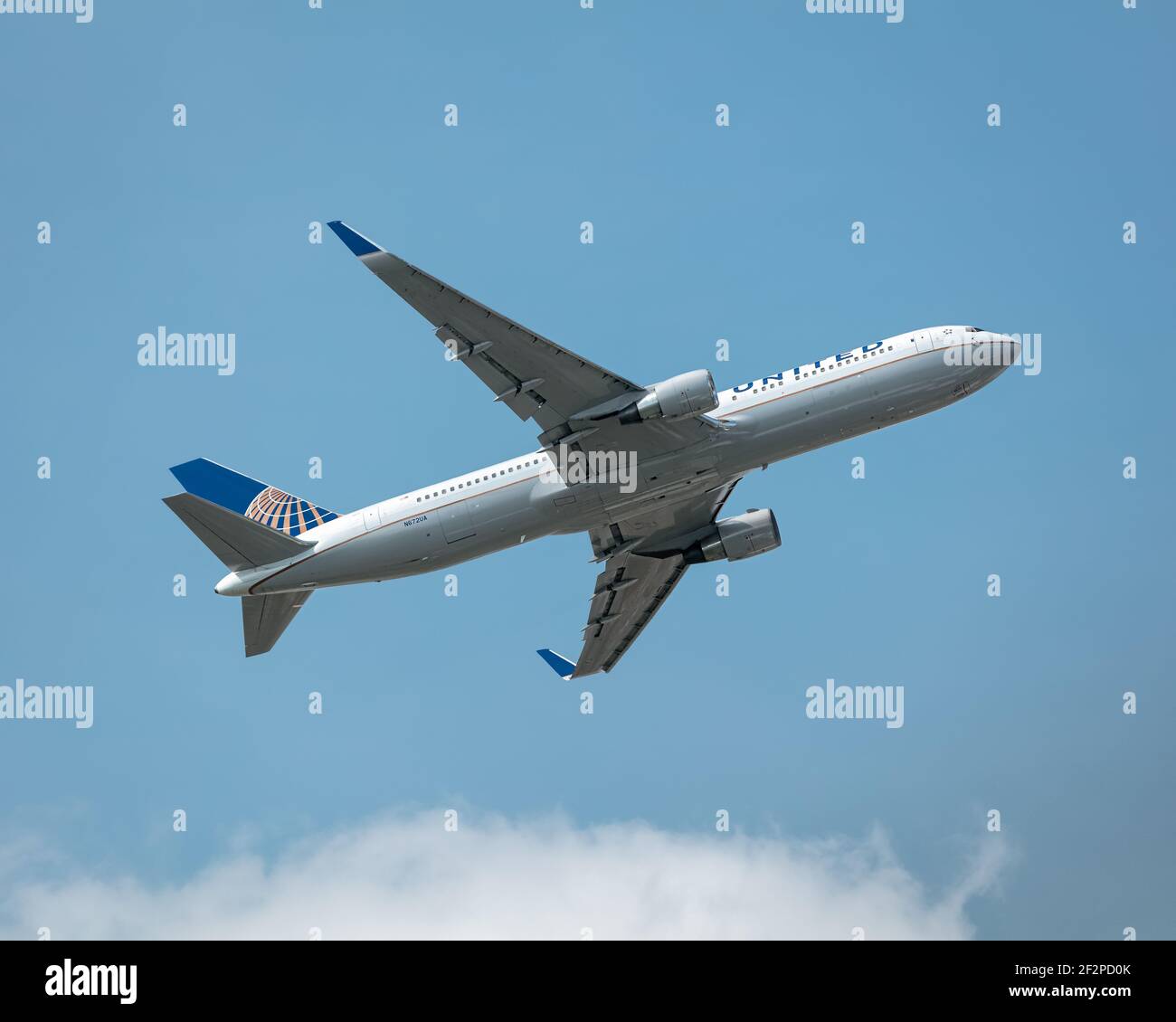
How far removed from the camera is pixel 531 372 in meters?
47.8

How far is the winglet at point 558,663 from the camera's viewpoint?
204 feet

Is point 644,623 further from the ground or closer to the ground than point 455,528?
closer to the ground

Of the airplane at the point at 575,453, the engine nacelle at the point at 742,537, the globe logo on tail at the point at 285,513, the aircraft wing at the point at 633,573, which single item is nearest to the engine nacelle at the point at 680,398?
the airplane at the point at 575,453

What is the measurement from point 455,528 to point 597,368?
842cm

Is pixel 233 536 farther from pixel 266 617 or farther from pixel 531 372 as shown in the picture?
pixel 531 372

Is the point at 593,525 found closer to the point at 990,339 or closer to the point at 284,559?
the point at 284,559

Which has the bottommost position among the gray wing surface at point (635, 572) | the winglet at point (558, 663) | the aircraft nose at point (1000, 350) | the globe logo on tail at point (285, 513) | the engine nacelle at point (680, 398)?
the winglet at point (558, 663)

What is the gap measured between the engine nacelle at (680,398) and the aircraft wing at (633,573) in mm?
7551

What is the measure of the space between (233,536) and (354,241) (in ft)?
44.0

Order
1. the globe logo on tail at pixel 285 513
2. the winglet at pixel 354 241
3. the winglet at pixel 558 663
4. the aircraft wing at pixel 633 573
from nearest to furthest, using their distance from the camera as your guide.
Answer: the winglet at pixel 354 241
the globe logo on tail at pixel 285 513
the aircraft wing at pixel 633 573
the winglet at pixel 558 663

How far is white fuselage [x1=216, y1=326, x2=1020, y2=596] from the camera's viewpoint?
48.4m

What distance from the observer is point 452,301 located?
146ft

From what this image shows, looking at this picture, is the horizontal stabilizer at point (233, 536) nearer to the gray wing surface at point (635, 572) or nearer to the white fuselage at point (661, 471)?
the white fuselage at point (661, 471)
